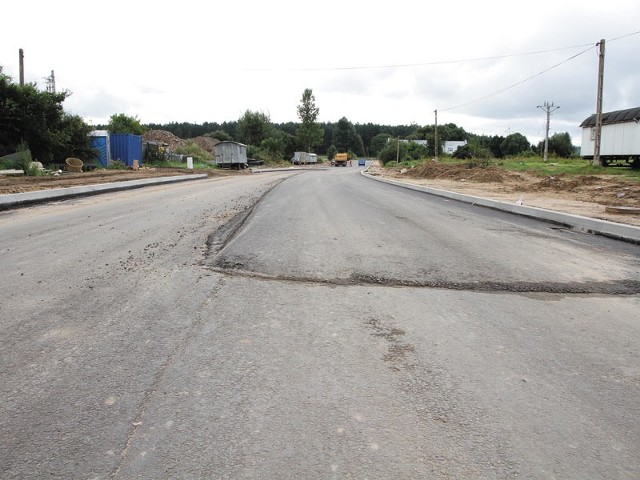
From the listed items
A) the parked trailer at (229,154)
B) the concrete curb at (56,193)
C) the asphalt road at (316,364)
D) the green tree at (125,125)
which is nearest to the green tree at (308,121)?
the green tree at (125,125)

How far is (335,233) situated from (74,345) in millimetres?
5232

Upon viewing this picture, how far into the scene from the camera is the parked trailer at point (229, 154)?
44.7 meters

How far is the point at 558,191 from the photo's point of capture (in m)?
19.9

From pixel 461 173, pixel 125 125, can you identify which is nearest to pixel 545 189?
pixel 461 173

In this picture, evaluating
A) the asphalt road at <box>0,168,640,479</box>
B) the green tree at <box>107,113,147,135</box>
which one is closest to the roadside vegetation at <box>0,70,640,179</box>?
the green tree at <box>107,113,147,135</box>

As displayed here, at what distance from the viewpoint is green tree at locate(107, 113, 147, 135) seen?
210 ft

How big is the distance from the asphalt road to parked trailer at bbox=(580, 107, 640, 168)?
30334 millimetres

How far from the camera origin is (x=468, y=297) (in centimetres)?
467

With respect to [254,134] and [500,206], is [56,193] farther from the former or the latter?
[254,134]

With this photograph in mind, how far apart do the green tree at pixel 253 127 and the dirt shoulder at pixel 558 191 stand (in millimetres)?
66509

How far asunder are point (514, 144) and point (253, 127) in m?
57.7

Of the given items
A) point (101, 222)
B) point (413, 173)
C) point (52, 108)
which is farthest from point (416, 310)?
point (413, 173)

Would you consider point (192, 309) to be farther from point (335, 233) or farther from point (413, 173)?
point (413, 173)

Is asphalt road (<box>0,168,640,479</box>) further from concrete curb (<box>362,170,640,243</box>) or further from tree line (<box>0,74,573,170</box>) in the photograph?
tree line (<box>0,74,573,170</box>)
